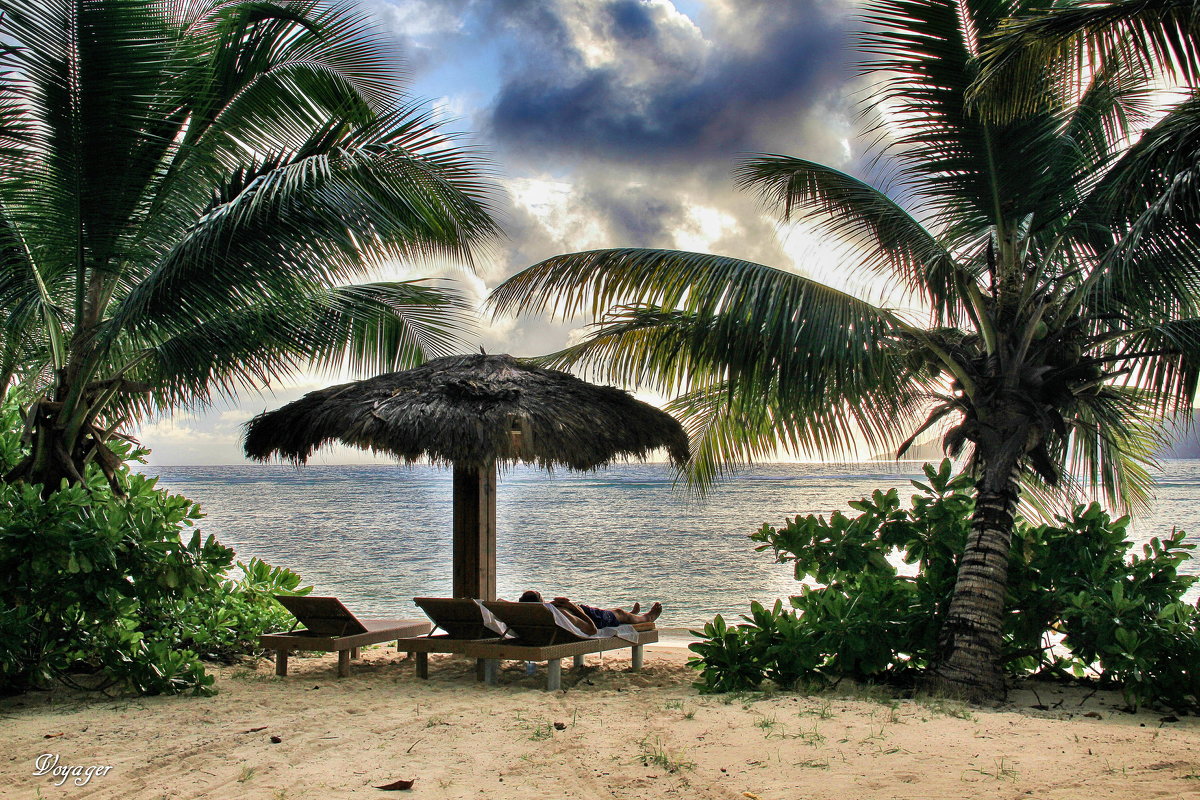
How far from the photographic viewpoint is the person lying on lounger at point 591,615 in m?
6.19

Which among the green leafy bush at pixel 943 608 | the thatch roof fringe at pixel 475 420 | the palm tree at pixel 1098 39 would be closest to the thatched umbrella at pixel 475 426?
the thatch roof fringe at pixel 475 420

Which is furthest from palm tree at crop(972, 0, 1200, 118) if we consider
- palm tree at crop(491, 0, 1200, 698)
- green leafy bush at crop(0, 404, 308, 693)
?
green leafy bush at crop(0, 404, 308, 693)

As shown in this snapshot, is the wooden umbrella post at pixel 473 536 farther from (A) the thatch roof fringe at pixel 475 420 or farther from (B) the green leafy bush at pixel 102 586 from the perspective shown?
(B) the green leafy bush at pixel 102 586

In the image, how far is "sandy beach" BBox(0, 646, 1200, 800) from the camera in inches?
151

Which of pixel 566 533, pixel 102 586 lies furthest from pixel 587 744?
pixel 566 533

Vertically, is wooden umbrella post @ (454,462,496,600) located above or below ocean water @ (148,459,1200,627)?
above

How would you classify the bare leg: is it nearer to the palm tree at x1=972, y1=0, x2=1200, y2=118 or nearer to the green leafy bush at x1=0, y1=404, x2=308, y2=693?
the green leafy bush at x1=0, y1=404, x2=308, y2=693

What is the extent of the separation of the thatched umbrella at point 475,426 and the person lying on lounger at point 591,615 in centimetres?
81

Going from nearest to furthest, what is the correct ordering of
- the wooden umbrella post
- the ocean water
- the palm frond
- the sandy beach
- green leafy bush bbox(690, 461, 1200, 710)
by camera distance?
1. the sandy beach
2. green leafy bush bbox(690, 461, 1200, 710)
3. the palm frond
4. the wooden umbrella post
5. the ocean water

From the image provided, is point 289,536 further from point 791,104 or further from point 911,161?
point 911,161

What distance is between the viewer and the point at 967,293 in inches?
236

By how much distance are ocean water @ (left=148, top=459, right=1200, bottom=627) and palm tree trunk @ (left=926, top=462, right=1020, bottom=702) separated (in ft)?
8.07

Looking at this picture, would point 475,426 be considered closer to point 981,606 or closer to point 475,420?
point 475,420

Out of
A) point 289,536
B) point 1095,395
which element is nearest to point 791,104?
point 1095,395
